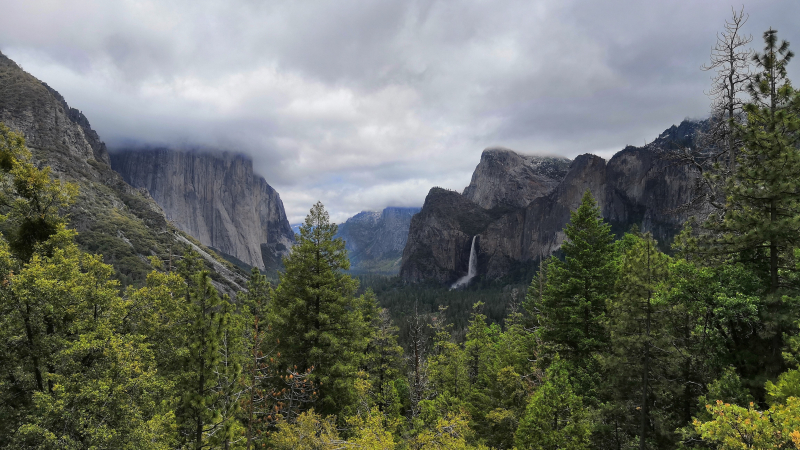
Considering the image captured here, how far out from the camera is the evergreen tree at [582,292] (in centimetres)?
1695

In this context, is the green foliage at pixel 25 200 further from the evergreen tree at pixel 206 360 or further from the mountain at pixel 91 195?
the mountain at pixel 91 195

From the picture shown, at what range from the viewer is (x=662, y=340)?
12.6 m

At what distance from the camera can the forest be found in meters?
9.87

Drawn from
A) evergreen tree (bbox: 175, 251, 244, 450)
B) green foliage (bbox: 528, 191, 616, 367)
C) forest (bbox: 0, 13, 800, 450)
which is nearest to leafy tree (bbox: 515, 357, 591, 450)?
forest (bbox: 0, 13, 800, 450)

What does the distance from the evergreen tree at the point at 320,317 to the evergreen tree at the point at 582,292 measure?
10.3 metres

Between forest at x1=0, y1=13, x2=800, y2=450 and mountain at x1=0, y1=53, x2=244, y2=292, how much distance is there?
76508 mm

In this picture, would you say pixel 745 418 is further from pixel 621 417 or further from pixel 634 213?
pixel 634 213

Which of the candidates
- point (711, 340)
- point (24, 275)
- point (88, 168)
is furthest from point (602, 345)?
point (88, 168)

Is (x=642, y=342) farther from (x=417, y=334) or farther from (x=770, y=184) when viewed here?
(x=417, y=334)

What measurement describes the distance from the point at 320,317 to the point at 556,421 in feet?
35.9

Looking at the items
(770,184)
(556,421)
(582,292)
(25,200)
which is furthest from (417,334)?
(25,200)

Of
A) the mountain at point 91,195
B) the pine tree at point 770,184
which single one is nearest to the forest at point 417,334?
the pine tree at point 770,184

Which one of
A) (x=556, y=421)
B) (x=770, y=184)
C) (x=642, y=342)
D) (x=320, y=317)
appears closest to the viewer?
(x=770, y=184)

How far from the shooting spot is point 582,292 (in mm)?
17453
